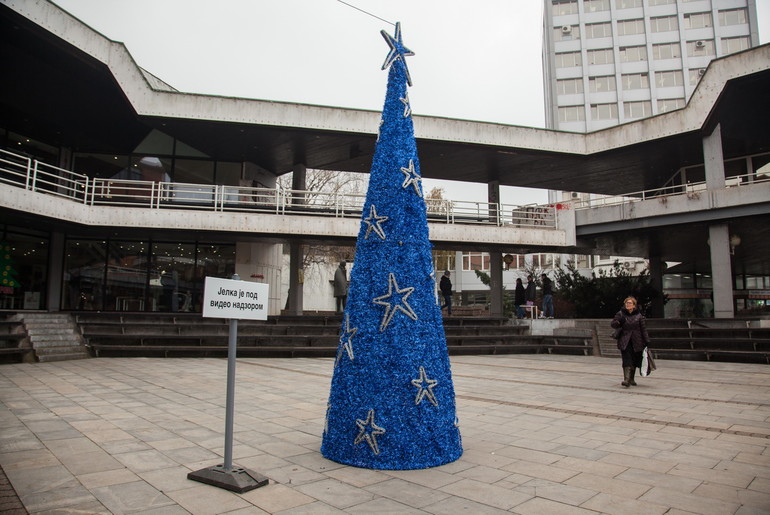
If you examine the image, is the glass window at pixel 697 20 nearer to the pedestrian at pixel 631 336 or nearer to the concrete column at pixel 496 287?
the concrete column at pixel 496 287

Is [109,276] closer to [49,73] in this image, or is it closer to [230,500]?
[49,73]

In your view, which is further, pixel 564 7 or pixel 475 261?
pixel 475 261

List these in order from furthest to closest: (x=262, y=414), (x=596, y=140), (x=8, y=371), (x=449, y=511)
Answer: (x=596, y=140)
(x=8, y=371)
(x=262, y=414)
(x=449, y=511)

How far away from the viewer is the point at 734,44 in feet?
180

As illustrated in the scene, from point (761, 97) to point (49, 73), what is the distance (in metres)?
24.5

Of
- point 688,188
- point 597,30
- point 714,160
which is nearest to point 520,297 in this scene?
point 714,160

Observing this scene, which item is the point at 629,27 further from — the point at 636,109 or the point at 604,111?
the point at 604,111

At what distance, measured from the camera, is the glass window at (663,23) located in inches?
2231

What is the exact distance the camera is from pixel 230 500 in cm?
393

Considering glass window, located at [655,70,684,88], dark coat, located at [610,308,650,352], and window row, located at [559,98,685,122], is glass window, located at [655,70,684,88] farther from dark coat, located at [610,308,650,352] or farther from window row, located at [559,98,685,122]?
dark coat, located at [610,308,650,352]

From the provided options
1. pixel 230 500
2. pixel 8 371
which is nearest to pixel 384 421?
pixel 230 500

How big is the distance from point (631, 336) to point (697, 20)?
6178 centimetres

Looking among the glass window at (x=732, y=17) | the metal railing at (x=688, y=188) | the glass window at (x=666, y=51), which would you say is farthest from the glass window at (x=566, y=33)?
the metal railing at (x=688, y=188)

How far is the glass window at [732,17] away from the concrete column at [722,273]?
50330mm
